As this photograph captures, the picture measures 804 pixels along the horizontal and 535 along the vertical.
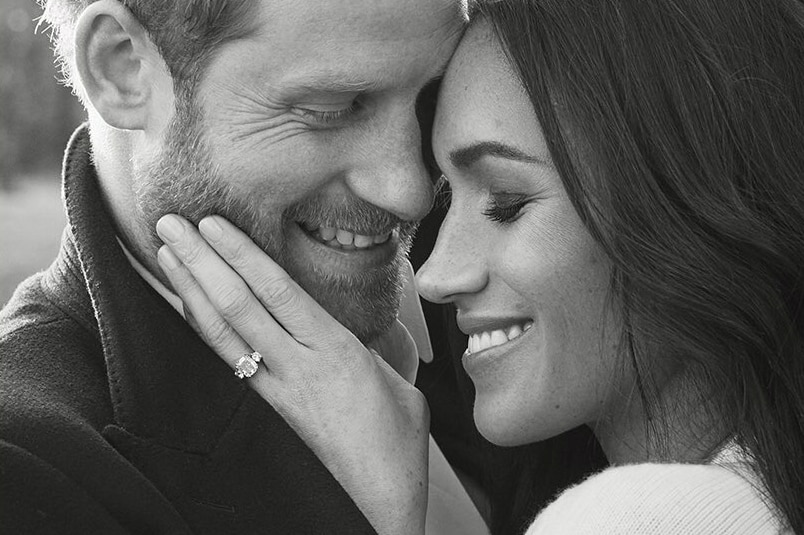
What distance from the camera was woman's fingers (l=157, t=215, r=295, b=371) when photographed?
228 cm

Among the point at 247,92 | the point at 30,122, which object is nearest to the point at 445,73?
the point at 247,92

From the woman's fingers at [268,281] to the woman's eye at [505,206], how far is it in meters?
0.42

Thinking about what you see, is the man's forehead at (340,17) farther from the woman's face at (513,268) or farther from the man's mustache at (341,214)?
the man's mustache at (341,214)

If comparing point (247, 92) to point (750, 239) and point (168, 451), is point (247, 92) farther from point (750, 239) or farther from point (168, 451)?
point (750, 239)

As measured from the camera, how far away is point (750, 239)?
203 cm

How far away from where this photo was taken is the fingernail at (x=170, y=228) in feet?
7.59

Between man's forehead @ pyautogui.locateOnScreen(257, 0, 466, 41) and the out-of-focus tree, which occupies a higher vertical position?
man's forehead @ pyautogui.locateOnScreen(257, 0, 466, 41)

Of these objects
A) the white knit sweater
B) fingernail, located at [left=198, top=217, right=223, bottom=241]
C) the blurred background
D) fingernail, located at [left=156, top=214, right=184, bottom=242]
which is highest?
fingernail, located at [left=156, top=214, right=184, bottom=242]

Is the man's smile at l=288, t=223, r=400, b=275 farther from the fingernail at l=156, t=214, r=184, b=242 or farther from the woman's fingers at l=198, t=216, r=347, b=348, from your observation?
the fingernail at l=156, t=214, r=184, b=242

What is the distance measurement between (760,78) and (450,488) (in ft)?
4.09

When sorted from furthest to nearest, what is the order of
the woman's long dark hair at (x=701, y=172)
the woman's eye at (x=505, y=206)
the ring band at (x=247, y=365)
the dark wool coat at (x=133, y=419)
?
the ring band at (x=247, y=365), the woman's eye at (x=505, y=206), the woman's long dark hair at (x=701, y=172), the dark wool coat at (x=133, y=419)

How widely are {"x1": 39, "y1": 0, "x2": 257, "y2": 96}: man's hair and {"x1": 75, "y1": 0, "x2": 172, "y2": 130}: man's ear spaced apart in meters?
0.03

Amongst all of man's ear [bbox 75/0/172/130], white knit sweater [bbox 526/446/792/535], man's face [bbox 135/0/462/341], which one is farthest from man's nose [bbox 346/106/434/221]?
white knit sweater [bbox 526/446/792/535]

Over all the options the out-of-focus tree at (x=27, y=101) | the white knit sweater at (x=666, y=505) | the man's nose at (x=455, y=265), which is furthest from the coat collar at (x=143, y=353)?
the out-of-focus tree at (x=27, y=101)
